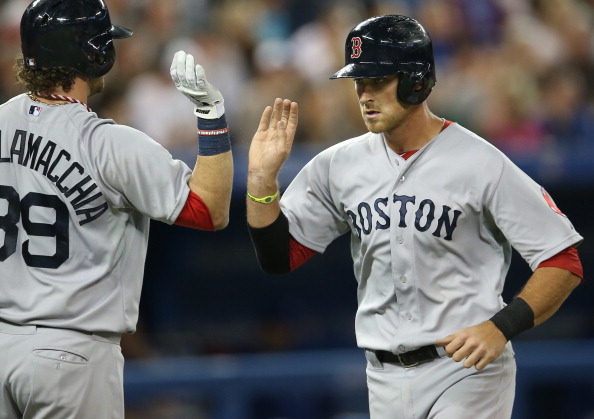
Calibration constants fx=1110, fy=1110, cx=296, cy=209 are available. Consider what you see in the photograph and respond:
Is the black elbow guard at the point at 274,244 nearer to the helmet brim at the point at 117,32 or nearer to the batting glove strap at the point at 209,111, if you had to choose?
the batting glove strap at the point at 209,111

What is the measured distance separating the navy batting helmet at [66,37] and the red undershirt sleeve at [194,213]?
21.3 inches

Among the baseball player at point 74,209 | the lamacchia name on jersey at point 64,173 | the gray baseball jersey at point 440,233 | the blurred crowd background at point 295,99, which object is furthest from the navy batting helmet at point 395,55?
the blurred crowd background at point 295,99

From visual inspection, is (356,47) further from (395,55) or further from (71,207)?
(71,207)

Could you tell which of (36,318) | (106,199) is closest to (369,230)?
(106,199)

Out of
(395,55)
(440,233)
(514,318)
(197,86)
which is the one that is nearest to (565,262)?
(514,318)

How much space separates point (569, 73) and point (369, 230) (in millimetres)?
4396

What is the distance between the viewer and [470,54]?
27.3 ft

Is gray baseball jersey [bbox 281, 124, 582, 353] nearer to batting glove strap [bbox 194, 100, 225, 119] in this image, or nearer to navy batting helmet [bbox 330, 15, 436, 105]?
navy batting helmet [bbox 330, 15, 436, 105]

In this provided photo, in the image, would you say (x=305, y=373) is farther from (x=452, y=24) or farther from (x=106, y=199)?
(x=106, y=199)

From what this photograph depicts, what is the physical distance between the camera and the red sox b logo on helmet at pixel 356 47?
13.3ft

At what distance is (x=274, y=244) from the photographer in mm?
4109

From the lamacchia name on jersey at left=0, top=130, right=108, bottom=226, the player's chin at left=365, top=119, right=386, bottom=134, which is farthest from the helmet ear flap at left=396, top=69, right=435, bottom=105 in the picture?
the lamacchia name on jersey at left=0, top=130, right=108, bottom=226

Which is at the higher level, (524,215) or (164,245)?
(524,215)

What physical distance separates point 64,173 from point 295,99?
4313mm
